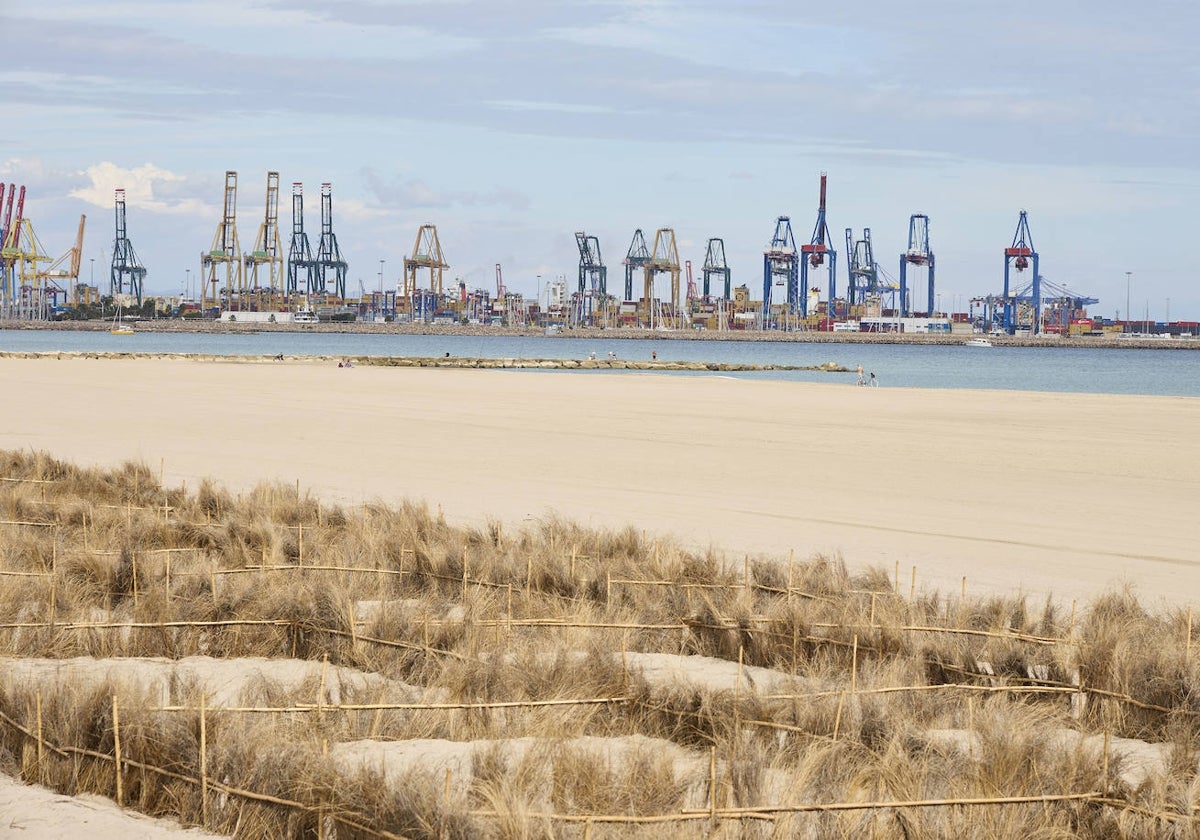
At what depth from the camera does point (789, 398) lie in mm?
28812

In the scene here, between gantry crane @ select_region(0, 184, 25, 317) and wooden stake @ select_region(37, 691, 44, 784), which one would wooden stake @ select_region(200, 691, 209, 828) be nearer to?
wooden stake @ select_region(37, 691, 44, 784)

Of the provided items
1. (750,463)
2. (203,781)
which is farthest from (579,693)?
(750,463)

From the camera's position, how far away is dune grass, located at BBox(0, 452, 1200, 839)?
13.2 ft

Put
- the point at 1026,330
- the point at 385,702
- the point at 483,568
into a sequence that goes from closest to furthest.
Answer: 1. the point at 385,702
2. the point at 483,568
3. the point at 1026,330

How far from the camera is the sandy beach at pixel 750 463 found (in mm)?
9250

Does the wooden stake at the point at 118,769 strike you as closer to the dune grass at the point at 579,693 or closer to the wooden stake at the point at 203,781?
the dune grass at the point at 579,693

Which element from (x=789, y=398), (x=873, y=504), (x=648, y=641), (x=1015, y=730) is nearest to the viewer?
(x=1015, y=730)

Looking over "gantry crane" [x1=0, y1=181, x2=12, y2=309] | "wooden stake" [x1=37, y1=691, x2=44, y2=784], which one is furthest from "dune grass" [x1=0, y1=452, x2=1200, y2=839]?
"gantry crane" [x1=0, y1=181, x2=12, y2=309]

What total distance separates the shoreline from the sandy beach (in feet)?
343

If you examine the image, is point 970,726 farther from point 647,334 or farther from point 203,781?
point 647,334

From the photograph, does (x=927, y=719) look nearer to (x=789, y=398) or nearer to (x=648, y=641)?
(x=648, y=641)

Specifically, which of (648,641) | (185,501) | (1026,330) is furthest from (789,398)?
(1026,330)

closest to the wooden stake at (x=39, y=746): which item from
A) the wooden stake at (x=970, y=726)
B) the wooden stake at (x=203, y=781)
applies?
the wooden stake at (x=203, y=781)

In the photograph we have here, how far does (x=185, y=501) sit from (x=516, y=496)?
9.40 ft
